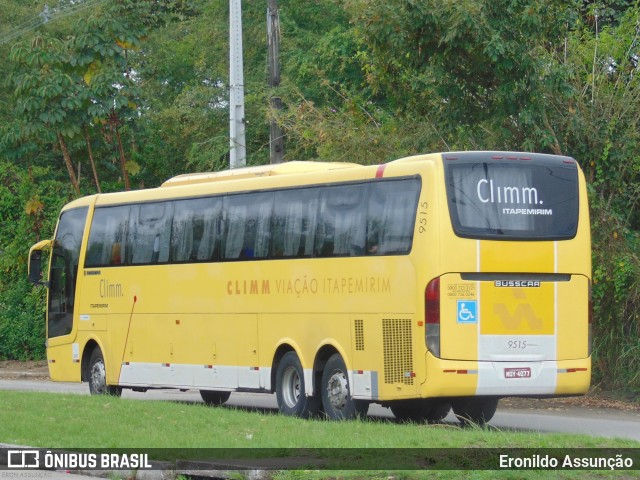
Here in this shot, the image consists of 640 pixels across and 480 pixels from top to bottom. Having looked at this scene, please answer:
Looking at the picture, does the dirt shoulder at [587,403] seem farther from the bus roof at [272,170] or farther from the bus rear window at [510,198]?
the bus roof at [272,170]

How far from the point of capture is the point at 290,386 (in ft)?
62.9

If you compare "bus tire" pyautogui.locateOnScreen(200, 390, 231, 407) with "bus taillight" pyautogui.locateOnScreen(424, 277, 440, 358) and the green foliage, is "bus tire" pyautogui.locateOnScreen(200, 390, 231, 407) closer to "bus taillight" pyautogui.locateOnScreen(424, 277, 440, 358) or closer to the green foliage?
"bus taillight" pyautogui.locateOnScreen(424, 277, 440, 358)

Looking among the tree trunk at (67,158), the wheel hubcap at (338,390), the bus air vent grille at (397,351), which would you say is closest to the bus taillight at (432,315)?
the bus air vent grille at (397,351)

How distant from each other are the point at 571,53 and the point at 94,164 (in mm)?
15617

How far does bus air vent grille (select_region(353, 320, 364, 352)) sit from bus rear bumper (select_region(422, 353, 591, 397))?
1.51 metres

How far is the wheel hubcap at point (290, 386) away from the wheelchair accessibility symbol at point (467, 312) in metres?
3.52

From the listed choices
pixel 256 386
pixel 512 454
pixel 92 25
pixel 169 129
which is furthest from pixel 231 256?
pixel 169 129

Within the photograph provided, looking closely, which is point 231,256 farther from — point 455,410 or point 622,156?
point 622,156

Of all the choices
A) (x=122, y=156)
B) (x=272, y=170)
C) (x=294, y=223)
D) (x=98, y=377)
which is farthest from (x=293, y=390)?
(x=122, y=156)

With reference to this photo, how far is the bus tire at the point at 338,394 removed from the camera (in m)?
17.7

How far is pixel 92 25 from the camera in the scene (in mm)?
33406

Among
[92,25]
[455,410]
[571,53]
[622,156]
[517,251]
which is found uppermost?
[92,25]

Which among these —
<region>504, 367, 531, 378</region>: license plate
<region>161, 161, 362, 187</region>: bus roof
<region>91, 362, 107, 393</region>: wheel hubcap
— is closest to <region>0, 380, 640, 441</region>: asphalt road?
<region>504, 367, 531, 378</region>: license plate

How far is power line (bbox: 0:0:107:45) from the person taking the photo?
46000mm
